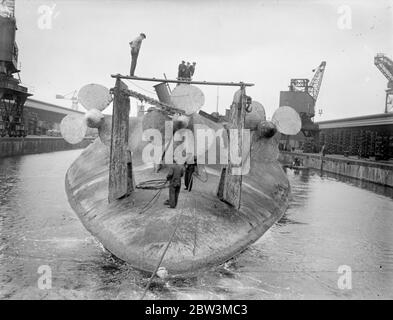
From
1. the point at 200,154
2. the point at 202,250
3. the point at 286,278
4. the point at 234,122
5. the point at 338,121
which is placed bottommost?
the point at 286,278

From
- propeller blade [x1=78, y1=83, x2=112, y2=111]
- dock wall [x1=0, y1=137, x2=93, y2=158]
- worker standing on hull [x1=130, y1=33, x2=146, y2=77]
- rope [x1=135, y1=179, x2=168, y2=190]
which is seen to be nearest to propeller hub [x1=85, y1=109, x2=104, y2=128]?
propeller blade [x1=78, y1=83, x2=112, y2=111]

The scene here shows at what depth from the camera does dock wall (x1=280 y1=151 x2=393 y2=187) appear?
3328 centimetres

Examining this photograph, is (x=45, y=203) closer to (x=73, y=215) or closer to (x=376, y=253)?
(x=73, y=215)

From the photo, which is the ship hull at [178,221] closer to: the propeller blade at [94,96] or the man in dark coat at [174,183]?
the man in dark coat at [174,183]

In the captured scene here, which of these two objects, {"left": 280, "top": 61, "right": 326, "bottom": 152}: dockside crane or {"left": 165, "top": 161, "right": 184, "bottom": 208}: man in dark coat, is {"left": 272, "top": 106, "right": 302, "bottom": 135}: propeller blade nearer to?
{"left": 165, "top": 161, "right": 184, "bottom": 208}: man in dark coat

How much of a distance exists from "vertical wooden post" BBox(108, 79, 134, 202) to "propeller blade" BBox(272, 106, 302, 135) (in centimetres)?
647

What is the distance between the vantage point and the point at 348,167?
1615 inches

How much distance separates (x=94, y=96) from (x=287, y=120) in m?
7.67

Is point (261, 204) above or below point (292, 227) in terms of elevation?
above

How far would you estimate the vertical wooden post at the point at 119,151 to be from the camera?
1255 centimetres

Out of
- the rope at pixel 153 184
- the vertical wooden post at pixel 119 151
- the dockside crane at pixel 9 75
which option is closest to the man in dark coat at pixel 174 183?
the rope at pixel 153 184

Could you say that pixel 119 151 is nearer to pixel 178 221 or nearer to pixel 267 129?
pixel 178 221
